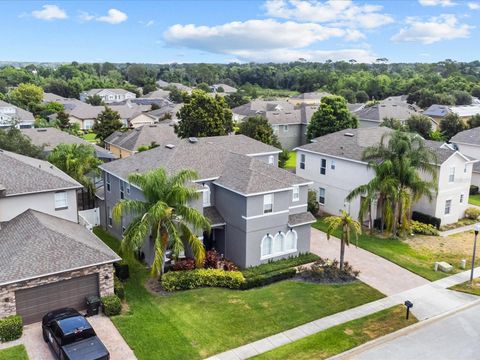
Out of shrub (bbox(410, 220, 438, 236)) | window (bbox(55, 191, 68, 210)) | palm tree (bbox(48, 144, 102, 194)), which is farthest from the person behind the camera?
shrub (bbox(410, 220, 438, 236))

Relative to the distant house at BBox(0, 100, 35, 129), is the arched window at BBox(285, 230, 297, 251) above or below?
below

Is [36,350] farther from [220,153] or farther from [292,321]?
[220,153]

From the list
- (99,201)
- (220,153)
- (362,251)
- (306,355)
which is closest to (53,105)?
(99,201)

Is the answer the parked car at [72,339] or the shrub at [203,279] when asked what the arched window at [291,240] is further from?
the parked car at [72,339]

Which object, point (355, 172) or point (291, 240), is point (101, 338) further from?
point (355, 172)

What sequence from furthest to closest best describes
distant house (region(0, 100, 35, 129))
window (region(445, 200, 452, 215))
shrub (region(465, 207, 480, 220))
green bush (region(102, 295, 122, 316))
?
1. distant house (region(0, 100, 35, 129))
2. shrub (region(465, 207, 480, 220))
3. window (region(445, 200, 452, 215))
4. green bush (region(102, 295, 122, 316))

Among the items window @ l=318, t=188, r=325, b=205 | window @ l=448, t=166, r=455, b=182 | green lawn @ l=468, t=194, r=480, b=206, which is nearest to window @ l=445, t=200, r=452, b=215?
window @ l=448, t=166, r=455, b=182

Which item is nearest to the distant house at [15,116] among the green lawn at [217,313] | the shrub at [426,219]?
the green lawn at [217,313]

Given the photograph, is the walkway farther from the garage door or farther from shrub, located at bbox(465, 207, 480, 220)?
the garage door
